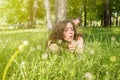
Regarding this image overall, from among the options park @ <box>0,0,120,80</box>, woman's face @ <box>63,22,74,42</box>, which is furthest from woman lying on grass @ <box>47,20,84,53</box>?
park @ <box>0,0,120,80</box>

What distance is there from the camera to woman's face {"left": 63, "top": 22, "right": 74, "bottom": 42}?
6.18m

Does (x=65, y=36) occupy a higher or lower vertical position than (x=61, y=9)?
higher

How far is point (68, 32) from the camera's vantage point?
20.4 feet

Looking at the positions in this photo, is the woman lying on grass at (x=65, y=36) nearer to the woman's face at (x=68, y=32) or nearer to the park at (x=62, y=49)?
the woman's face at (x=68, y=32)

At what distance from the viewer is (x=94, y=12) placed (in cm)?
4847

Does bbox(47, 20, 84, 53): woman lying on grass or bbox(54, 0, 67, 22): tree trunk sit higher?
bbox(47, 20, 84, 53): woman lying on grass

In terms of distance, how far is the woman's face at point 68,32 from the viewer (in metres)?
6.18

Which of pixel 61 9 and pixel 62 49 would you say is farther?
pixel 61 9

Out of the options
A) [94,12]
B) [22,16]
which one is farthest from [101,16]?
[22,16]

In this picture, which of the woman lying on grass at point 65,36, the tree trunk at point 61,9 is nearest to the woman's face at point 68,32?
the woman lying on grass at point 65,36

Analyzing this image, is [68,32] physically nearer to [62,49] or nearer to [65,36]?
[65,36]

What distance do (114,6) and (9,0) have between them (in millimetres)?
20009

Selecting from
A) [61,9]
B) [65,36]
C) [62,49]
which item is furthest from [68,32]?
[61,9]

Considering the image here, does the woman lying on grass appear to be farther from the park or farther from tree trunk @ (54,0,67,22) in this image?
tree trunk @ (54,0,67,22)
